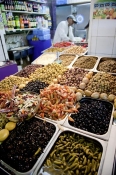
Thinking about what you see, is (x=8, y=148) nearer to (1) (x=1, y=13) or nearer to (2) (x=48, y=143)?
(2) (x=48, y=143)

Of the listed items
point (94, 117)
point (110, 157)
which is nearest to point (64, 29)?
point (94, 117)

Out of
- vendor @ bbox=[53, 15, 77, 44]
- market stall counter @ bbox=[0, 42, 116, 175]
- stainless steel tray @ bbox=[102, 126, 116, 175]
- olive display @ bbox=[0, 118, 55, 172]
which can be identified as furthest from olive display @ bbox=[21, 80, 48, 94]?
vendor @ bbox=[53, 15, 77, 44]

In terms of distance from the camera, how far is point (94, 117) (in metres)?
1.27

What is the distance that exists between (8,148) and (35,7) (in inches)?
246

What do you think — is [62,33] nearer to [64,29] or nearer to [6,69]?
[64,29]

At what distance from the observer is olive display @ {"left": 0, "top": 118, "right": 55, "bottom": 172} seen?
960 millimetres

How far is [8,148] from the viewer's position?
1.05m

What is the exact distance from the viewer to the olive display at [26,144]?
3.15ft

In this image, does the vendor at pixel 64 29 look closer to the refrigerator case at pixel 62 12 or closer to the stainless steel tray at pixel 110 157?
the refrigerator case at pixel 62 12

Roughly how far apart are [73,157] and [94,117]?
45cm

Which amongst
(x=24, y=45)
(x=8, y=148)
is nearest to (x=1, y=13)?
(x=24, y=45)

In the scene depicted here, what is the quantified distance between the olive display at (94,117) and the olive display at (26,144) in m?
0.28

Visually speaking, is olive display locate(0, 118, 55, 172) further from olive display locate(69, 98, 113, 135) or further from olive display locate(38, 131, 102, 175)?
olive display locate(69, 98, 113, 135)

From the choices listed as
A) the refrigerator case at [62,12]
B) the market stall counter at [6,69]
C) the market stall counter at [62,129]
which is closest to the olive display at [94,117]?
A: the market stall counter at [62,129]
